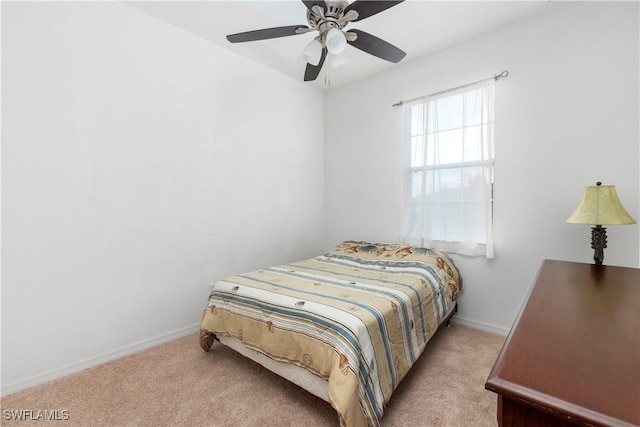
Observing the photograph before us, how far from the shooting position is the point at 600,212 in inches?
62.9

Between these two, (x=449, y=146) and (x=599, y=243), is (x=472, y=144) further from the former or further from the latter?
(x=599, y=243)

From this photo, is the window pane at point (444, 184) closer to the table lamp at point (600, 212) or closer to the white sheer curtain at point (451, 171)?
the white sheer curtain at point (451, 171)

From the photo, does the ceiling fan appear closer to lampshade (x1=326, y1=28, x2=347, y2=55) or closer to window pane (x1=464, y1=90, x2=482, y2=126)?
lampshade (x1=326, y1=28, x2=347, y2=55)

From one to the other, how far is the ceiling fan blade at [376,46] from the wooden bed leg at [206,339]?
2252 millimetres

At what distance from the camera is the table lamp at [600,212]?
1570 millimetres

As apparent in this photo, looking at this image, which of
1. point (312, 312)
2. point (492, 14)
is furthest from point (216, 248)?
point (492, 14)

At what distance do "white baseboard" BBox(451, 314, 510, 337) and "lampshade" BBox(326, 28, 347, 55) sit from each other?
8.06 ft

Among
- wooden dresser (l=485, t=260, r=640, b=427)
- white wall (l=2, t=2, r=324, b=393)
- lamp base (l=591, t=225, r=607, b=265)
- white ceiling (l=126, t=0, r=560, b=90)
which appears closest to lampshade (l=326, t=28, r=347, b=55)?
white ceiling (l=126, t=0, r=560, b=90)

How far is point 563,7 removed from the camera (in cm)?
203

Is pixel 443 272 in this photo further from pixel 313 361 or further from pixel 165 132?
pixel 165 132

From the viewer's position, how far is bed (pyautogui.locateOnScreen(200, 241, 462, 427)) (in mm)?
1230

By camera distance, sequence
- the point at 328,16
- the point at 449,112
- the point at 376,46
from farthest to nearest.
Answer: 1. the point at 449,112
2. the point at 376,46
3. the point at 328,16

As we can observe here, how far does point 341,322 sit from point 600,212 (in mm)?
1659

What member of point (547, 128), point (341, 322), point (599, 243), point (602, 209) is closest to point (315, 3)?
point (341, 322)
